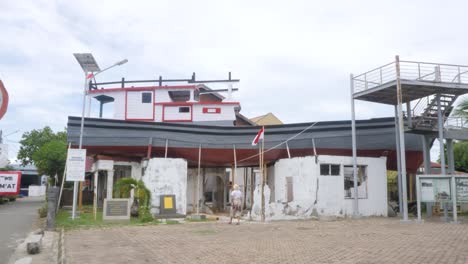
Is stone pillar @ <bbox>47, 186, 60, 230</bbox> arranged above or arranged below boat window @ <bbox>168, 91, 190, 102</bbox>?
below

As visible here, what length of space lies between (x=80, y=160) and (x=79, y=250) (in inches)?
304

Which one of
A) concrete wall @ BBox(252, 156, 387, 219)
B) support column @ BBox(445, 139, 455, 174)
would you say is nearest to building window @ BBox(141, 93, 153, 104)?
concrete wall @ BBox(252, 156, 387, 219)

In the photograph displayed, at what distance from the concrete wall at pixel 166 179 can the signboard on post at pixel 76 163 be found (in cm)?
303

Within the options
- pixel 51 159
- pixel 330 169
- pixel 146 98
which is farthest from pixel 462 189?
pixel 51 159

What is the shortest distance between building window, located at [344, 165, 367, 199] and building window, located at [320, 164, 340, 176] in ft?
2.11

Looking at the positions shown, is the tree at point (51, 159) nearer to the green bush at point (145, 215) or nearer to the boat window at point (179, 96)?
the boat window at point (179, 96)

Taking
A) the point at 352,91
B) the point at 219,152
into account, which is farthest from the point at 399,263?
the point at 219,152

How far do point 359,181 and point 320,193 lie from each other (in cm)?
268

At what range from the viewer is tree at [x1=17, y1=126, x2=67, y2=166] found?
48812 millimetres

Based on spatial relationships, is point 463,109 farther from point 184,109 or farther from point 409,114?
point 184,109

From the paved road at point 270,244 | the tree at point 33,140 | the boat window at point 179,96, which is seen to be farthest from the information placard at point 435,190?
the tree at point 33,140

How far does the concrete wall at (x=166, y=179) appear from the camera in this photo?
18.8 m

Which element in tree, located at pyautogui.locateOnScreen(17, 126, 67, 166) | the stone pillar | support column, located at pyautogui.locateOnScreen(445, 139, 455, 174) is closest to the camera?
the stone pillar

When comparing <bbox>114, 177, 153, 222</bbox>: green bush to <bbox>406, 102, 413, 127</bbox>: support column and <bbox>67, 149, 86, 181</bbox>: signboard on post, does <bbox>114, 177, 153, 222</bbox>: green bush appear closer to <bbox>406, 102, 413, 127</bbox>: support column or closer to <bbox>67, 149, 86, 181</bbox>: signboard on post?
<bbox>67, 149, 86, 181</bbox>: signboard on post
